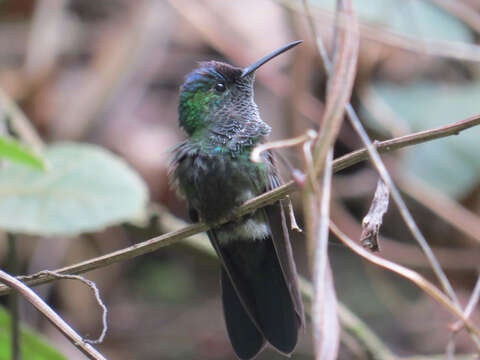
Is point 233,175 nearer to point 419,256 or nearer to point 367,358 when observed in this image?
point 367,358

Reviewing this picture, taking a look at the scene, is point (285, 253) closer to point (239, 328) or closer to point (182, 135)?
point (239, 328)

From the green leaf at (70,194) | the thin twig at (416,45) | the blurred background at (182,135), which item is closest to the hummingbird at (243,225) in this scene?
the green leaf at (70,194)

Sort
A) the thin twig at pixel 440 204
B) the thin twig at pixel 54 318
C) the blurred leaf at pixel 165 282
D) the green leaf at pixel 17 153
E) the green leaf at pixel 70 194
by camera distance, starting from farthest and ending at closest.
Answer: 1. the blurred leaf at pixel 165 282
2. the thin twig at pixel 440 204
3. the green leaf at pixel 70 194
4. the green leaf at pixel 17 153
5. the thin twig at pixel 54 318

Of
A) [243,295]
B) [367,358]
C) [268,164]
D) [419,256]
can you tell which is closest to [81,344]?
[243,295]

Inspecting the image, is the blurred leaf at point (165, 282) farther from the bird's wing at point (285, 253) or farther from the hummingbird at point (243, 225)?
the bird's wing at point (285, 253)

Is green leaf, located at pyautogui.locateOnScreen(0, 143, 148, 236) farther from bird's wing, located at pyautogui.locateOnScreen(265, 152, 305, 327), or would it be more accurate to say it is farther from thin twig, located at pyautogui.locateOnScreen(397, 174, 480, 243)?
thin twig, located at pyautogui.locateOnScreen(397, 174, 480, 243)

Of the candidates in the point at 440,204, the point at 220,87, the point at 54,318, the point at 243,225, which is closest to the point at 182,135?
the point at 220,87

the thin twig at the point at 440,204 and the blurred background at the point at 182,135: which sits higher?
the blurred background at the point at 182,135
